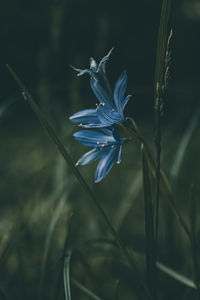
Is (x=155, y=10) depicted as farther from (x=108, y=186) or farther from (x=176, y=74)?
(x=108, y=186)

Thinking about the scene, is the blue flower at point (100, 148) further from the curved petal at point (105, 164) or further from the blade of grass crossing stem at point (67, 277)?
the blade of grass crossing stem at point (67, 277)

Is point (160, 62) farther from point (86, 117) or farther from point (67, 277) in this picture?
point (67, 277)

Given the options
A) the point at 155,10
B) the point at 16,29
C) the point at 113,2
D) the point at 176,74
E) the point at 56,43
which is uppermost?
the point at 56,43

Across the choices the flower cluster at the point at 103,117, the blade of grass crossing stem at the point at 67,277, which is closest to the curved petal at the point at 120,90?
the flower cluster at the point at 103,117

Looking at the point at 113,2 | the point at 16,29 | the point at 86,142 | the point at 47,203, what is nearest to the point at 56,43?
the point at 47,203

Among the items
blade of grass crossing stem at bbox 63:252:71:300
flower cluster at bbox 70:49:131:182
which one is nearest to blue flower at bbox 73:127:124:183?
flower cluster at bbox 70:49:131:182

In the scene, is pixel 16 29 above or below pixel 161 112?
below

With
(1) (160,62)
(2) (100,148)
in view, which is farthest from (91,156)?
(1) (160,62)
